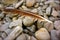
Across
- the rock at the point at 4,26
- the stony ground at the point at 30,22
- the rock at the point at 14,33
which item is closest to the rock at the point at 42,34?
the stony ground at the point at 30,22

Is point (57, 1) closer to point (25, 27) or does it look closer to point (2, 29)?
point (25, 27)

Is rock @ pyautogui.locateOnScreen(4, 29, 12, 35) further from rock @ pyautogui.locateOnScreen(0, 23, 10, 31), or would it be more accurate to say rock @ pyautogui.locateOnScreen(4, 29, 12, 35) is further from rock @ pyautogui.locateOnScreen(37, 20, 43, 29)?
rock @ pyautogui.locateOnScreen(37, 20, 43, 29)

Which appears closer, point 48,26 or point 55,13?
point 48,26

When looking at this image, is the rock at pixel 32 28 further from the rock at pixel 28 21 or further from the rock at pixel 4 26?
the rock at pixel 4 26

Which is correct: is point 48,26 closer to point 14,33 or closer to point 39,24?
point 39,24

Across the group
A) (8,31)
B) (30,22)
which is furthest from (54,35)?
(8,31)

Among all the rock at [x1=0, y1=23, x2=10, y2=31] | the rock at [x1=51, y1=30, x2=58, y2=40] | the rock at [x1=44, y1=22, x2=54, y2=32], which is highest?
the rock at [x1=44, y1=22, x2=54, y2=32]

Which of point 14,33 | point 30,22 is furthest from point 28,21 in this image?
point 14,33

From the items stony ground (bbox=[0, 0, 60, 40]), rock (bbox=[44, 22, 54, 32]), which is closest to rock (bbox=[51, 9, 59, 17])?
stony ground (bbox=[0, 0, 60, 40])

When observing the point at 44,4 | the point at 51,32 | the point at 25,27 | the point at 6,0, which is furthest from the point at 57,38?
the point at 6,0
